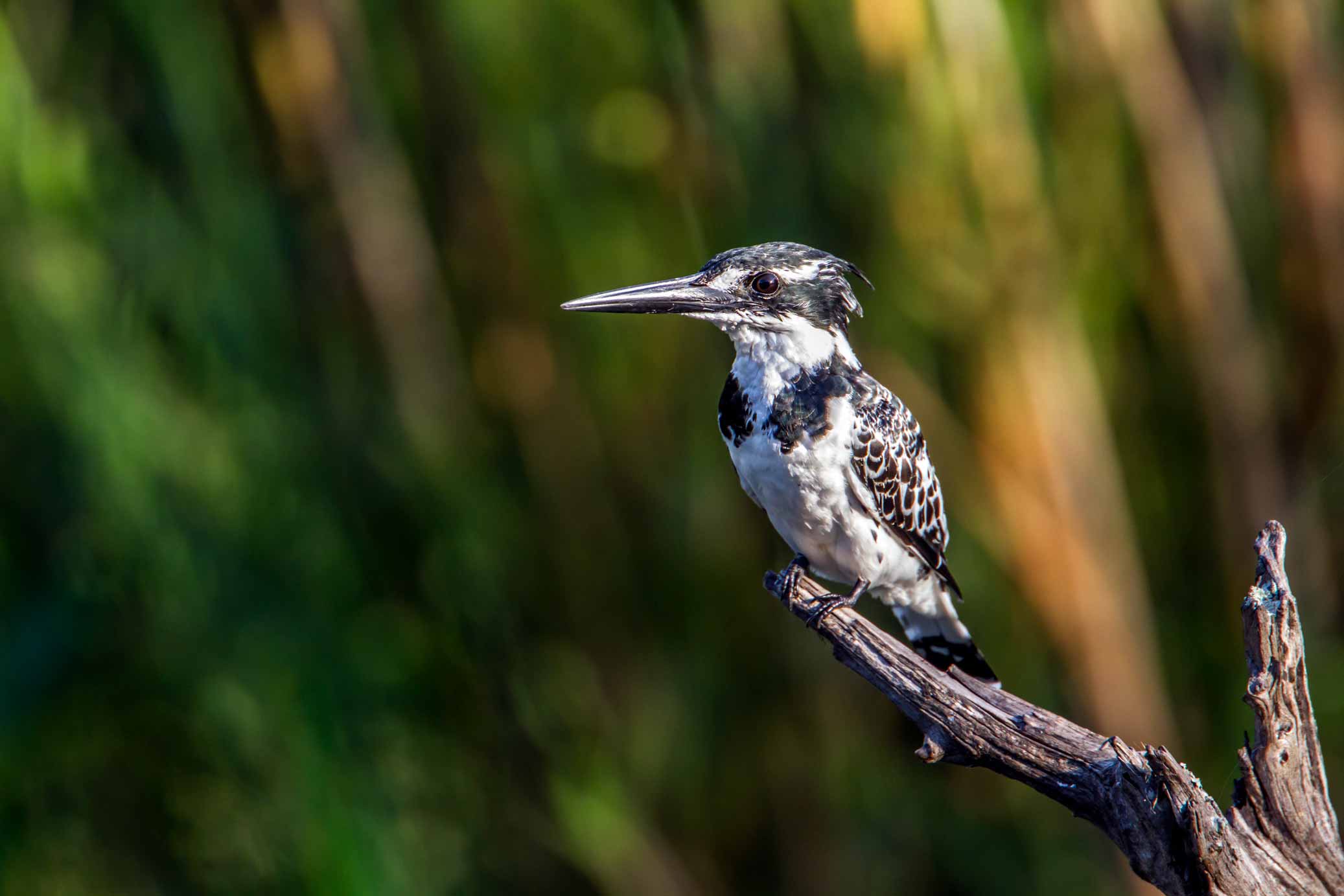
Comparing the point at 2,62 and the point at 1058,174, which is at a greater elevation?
the point at 2,62

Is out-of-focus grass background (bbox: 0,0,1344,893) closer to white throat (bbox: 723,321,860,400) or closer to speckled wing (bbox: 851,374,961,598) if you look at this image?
speckled wing (bbox: 851,374,961,598)

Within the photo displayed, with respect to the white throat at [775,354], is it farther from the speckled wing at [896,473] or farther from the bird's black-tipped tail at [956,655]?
the bird's black-tipped tail at [956,655]

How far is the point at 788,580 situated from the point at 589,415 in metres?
1.03

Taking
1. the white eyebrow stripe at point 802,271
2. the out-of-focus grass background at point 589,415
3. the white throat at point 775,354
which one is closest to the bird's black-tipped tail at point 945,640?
the out-of-focus grass background at point 589,415

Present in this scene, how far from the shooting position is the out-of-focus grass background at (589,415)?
2426 mm

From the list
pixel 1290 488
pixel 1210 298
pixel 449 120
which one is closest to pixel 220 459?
pixel 449 120

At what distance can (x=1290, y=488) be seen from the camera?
2.72m

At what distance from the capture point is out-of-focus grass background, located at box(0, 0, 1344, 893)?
95.5 inches

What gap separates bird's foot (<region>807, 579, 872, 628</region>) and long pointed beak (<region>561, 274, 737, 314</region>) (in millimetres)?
502

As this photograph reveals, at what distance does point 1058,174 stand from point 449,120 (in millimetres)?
1478

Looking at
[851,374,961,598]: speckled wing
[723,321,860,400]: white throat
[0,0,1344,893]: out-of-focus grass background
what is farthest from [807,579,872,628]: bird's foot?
[0,0,1344,893]: out-of-focus grass background

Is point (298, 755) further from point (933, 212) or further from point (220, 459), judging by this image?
point (933, 212)

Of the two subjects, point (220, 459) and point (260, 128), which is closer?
point (220, 459)

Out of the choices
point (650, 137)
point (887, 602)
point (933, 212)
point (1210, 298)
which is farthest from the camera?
point (650, 137)
